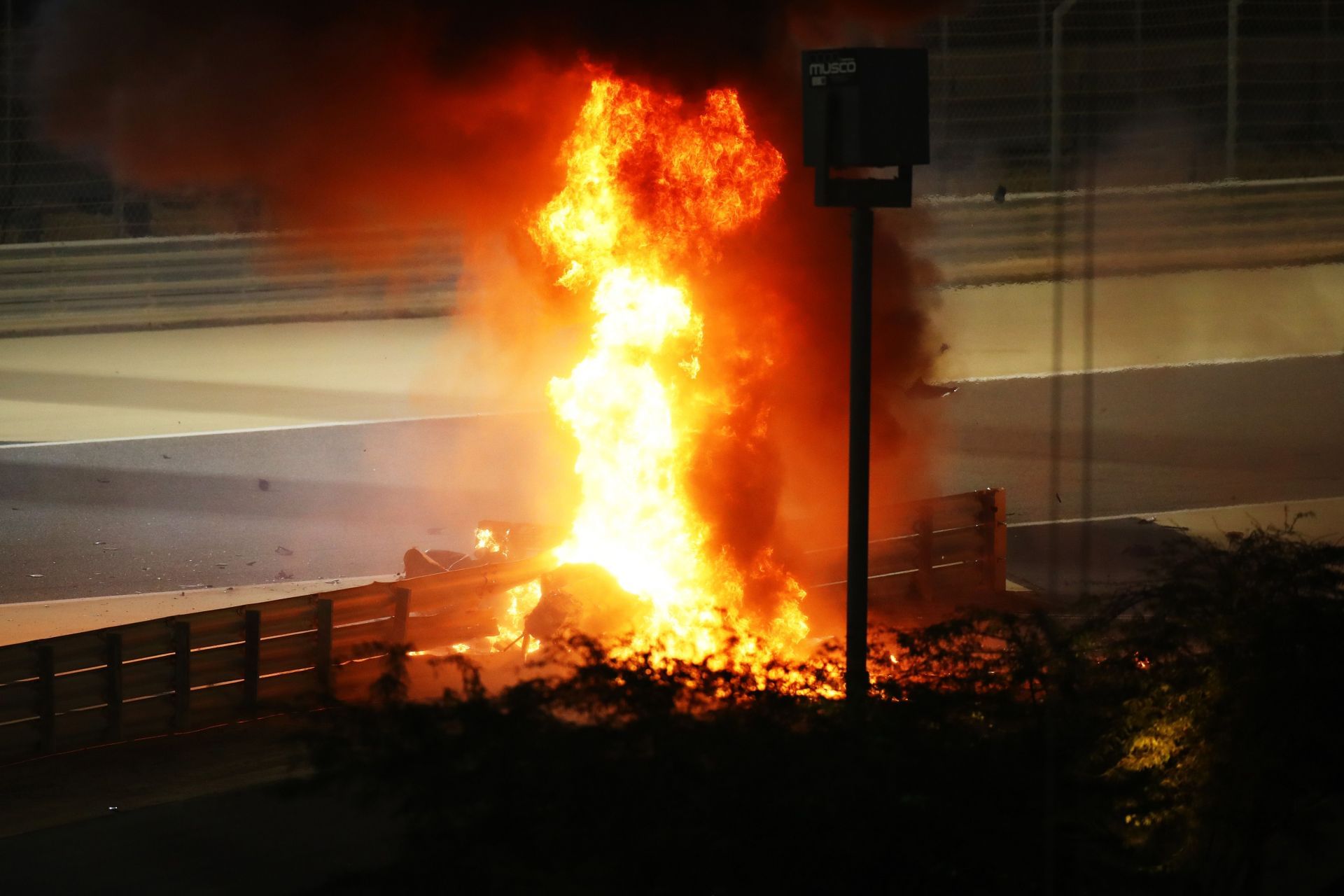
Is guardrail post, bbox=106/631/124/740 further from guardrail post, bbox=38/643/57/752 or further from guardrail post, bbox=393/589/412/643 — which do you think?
guardrail post, bbox=393/589/412/643

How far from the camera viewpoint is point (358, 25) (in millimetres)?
9297

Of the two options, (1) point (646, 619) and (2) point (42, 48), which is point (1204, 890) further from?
(2) point (42, 48)

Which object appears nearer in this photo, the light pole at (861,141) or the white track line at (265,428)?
the light pole at (861,141)

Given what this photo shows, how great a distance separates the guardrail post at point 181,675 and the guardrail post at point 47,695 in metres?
0.58

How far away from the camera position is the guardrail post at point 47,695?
7.20 meters

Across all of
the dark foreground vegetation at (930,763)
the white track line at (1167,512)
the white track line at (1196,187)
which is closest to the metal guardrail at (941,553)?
the white track line at (1167,512)

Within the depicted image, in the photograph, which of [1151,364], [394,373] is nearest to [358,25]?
[394,373]

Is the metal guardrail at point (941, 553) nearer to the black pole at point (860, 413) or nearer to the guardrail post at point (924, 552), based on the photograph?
the guardrail post at point (924, 552)

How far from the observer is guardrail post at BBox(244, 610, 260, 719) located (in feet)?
25.8

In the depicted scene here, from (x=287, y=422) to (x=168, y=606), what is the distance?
12.1 ft

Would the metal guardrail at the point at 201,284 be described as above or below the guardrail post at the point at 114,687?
above

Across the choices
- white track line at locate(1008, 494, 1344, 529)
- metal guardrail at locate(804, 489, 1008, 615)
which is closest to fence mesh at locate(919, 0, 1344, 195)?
white track line at locate(1008, 494, 1344, 529)

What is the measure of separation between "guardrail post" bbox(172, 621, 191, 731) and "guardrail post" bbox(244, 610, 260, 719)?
0.96 ft

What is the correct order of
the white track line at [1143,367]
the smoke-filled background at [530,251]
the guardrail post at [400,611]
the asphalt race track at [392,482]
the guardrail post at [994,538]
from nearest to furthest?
the guardrail post at [400,611], the smoke-filled background at [530,251], the guardrail post at [994,538], the asphalt race track at [392,482], the white track line at [1143,367]
